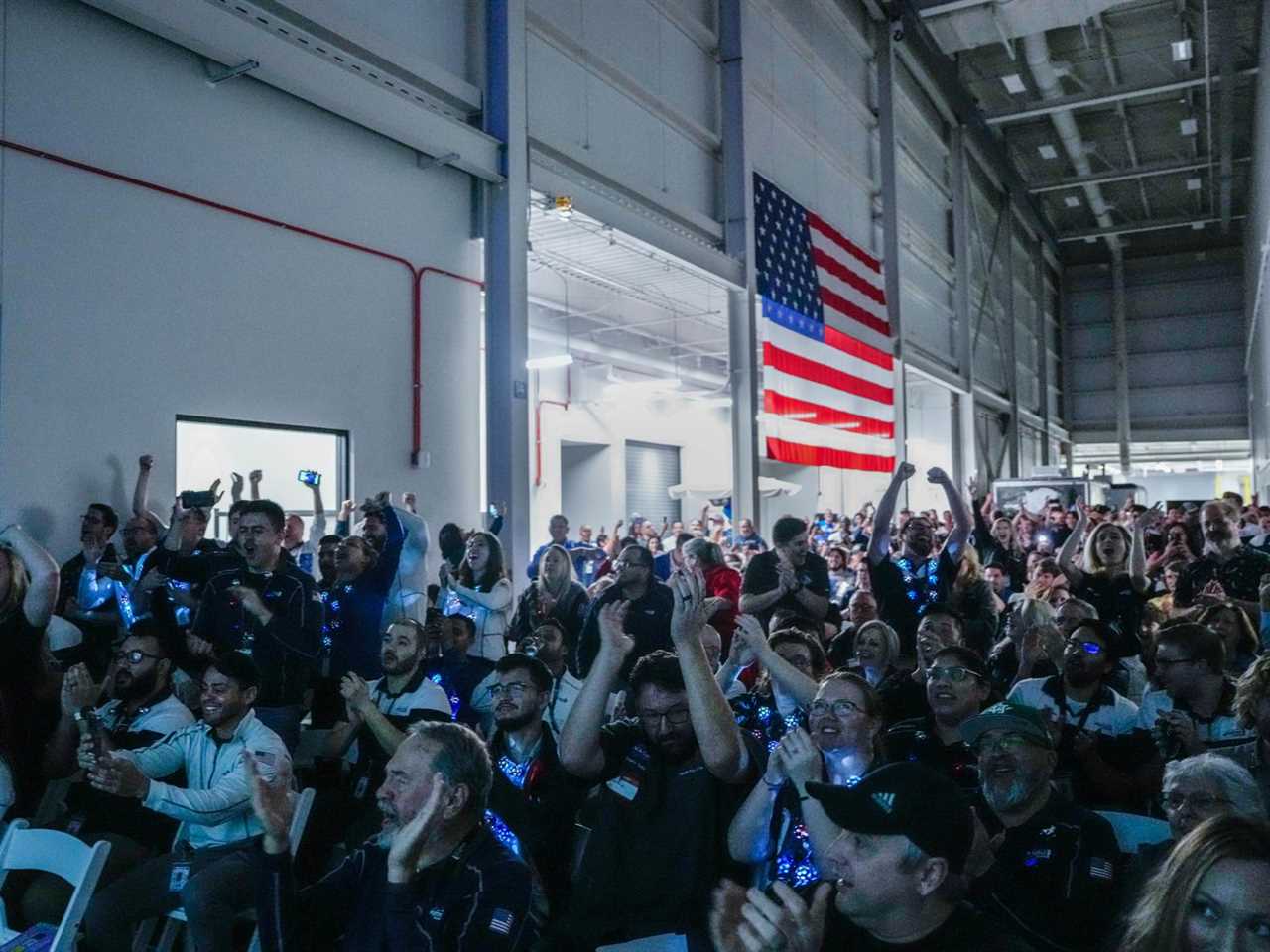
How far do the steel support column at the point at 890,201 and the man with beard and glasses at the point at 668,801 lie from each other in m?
14.4

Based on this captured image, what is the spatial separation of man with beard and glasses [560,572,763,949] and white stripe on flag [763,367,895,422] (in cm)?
987

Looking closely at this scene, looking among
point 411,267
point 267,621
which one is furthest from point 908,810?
point 411,267

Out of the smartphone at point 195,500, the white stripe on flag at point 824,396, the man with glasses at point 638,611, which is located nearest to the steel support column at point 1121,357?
the white stripe on flag at point 824,396

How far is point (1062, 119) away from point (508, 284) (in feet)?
55.2

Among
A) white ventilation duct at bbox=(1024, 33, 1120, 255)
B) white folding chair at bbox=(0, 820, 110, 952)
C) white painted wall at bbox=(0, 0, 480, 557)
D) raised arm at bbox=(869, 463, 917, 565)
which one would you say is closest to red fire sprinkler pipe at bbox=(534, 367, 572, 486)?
white painted wall at bbox=(0, 0, 480, 557)

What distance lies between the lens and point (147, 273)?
6.10 m

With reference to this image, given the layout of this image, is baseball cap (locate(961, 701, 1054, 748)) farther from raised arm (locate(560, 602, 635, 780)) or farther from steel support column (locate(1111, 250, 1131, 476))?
steel support column (locate(1111, 250, 1131, 476))

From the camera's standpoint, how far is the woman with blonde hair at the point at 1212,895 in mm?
1605

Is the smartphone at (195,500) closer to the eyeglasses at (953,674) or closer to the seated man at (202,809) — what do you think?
the seated man at (202,809)

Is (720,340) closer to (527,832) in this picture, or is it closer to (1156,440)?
(1156,440)

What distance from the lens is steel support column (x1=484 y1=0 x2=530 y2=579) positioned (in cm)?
844

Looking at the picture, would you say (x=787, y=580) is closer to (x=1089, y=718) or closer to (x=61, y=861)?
(x=1089, y=718)

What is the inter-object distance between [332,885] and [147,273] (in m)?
4.71

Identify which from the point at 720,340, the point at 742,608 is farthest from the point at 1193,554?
the point at 720,340
